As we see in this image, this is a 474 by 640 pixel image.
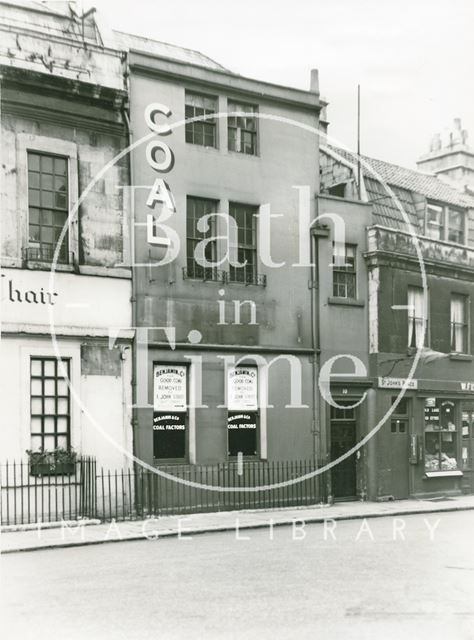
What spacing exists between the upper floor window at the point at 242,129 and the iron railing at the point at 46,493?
8.57m

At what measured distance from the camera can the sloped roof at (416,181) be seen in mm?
27516

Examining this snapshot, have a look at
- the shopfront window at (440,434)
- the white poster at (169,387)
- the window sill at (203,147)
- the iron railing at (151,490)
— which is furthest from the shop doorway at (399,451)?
the window sill at (203,147)

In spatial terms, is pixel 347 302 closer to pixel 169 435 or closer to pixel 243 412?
pixel 243 412

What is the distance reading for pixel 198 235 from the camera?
21.2 metres

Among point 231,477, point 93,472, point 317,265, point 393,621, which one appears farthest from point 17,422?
point 393,621

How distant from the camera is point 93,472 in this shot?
18.5 meters

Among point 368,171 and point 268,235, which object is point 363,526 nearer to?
point 268,235

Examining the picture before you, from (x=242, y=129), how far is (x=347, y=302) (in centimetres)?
527

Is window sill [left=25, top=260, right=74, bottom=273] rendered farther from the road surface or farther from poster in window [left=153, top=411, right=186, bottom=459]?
the road surface

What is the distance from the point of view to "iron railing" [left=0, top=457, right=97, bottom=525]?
56.7ft

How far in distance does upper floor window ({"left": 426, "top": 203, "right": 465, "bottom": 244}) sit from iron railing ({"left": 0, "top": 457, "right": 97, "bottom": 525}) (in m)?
14.0

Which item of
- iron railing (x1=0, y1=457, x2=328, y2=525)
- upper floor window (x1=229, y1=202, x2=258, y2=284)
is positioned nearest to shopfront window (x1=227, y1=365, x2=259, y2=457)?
iron railing (x1=0, y1=457, x2=328, y2=525)

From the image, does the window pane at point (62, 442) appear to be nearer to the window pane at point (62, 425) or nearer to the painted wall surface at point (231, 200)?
the window pane at point (62, 425)

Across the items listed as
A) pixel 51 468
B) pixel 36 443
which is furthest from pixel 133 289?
pixel 51 468
